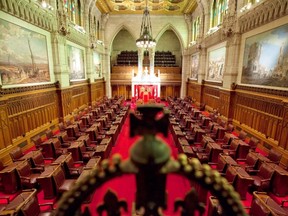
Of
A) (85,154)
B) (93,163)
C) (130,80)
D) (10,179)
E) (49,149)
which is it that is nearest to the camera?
(10,179)

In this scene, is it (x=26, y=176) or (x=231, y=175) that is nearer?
(x=231, y=175)

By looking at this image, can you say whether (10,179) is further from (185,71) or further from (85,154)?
(185,71)

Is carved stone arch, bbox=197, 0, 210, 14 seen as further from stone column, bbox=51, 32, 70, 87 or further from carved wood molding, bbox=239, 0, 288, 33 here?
stone column, bbox=51, 32, 70, 87

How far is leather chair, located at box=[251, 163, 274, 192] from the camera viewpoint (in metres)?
4.43

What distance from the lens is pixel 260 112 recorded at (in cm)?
795

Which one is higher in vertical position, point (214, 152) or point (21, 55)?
point (21, 55)

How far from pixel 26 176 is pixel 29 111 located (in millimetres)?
4312

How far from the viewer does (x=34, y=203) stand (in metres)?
3.24

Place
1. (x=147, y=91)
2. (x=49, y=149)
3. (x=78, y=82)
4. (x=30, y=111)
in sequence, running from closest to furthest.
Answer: (x=49, y=149) → (x=30, y=111) → (x=78, y=82) → (x=147, y=91)

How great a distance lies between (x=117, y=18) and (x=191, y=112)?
14794 millimetres

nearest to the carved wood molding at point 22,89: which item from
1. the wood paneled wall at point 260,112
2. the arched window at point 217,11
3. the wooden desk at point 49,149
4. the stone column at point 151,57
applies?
the wooden desk at point 49,149

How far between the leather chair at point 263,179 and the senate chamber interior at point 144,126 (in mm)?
27

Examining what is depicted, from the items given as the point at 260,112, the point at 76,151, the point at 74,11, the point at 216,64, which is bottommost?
the point at 76,151

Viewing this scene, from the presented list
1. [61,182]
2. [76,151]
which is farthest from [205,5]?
[61,182]
